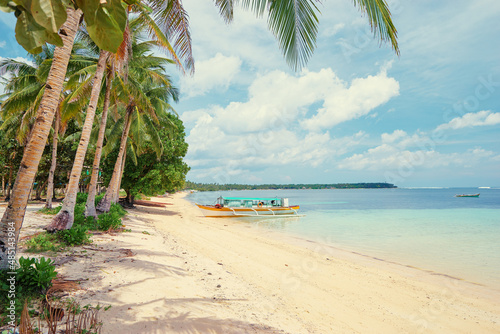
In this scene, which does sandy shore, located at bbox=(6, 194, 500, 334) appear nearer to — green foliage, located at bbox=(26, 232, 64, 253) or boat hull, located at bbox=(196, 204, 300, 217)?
green foliage, located at bbox=(26, 232, 64, 253)

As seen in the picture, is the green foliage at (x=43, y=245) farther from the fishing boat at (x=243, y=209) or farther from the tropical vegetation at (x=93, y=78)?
the fishing boat at (x=243, y=209)

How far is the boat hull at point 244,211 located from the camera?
949 inches

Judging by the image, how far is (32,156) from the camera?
12.6 ft

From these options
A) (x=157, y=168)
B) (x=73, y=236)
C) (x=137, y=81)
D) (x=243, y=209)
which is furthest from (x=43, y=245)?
(x=243, y=209)

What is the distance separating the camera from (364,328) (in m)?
4.64

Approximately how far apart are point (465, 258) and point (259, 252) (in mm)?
9195

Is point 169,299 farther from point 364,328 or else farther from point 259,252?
point 259,252

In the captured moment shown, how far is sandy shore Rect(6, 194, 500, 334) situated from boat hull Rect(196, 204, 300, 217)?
49.8ft

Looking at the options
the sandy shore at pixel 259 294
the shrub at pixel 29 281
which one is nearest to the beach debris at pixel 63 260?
the sandy shore at pixel 259 294

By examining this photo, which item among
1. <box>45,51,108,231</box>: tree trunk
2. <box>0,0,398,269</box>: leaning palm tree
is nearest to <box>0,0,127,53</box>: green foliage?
<box>0,0,398,269</box>: leaning palm tree

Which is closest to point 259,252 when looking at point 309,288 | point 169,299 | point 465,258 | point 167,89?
point 309,288

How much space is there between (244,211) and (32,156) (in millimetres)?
21925

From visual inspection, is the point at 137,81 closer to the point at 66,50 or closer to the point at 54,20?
the point at 66,50

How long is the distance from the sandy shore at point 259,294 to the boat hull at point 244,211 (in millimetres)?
15186
